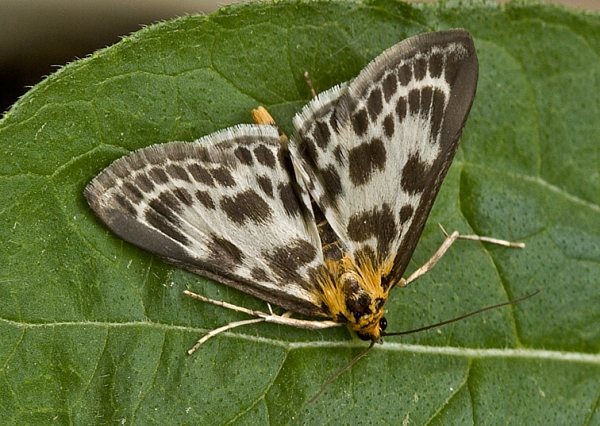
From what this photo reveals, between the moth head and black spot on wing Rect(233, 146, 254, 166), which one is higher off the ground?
black spot on wing Rect(233, 146, 254, 166)

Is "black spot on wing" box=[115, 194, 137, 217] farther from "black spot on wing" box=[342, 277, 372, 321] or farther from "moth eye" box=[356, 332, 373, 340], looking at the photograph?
"moth eye" box=[356, 332, 373, 340]

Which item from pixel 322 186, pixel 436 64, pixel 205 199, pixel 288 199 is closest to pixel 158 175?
pixel 205 199

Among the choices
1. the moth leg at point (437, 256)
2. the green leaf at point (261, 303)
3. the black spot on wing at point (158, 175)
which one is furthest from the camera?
the moth leg at point (437, 256)

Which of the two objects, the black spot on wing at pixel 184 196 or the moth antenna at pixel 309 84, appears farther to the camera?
the moth antenna at pixel 309 84

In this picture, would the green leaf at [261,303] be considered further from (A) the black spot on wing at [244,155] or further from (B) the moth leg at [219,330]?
(A) the black spot on wing at [244,155]

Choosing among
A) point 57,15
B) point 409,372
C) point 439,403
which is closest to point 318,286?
point 409,372

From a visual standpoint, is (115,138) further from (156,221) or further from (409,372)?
(409,372)

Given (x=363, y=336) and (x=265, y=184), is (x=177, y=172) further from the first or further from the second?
(x=363, y=336)

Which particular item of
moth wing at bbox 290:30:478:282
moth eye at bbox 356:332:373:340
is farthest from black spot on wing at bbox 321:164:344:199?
moth eye at bbox 356:332:373:340

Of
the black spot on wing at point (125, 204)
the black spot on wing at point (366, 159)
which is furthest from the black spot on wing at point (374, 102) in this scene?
the black spot on wing at point (125, 204)

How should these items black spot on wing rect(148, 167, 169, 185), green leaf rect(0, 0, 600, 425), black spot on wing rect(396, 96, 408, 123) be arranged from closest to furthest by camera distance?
green leaf rect(0, 0, 600, 425), black spot on wing rect(148, 167, 169, 185), black spot on wing rect(396, 96, 408, 123)
